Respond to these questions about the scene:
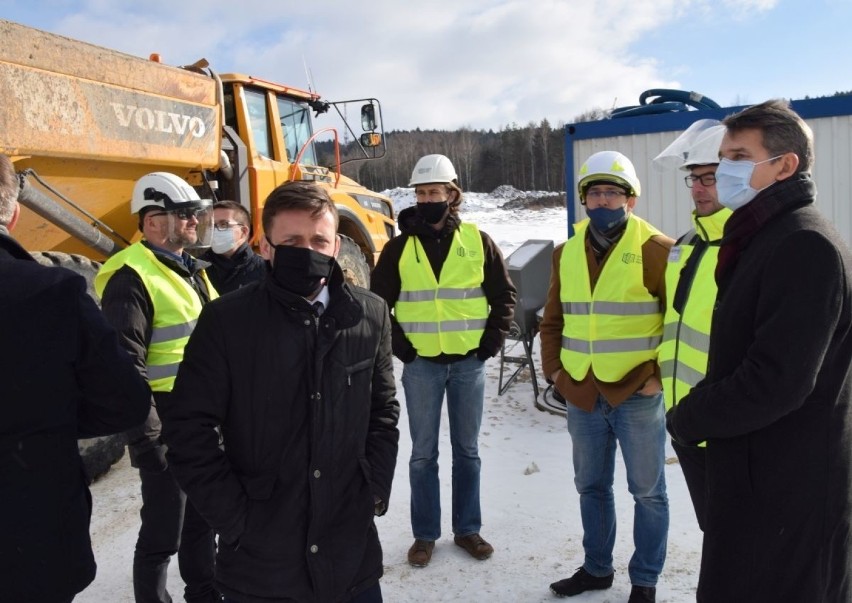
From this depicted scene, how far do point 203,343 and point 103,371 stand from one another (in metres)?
0.26

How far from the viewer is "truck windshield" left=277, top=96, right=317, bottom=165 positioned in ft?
23.3

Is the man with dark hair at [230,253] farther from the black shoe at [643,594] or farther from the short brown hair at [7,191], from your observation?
the black shoe at [643,594]

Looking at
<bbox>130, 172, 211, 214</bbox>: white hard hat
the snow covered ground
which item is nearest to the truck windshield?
the snow covered ground

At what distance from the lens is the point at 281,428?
1.87 metres

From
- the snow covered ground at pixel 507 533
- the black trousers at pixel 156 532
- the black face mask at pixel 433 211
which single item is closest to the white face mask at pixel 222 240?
the black face mask at pixel 433 211

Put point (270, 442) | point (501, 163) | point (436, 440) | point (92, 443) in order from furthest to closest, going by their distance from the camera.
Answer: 1. point (501, 163)
2. point (92, 443)
3. point (436, 440)
4. point (270, 442)

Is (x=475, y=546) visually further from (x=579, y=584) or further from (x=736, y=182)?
(x=736, y=182)

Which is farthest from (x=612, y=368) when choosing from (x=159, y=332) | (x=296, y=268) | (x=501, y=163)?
(x=501, y=163)

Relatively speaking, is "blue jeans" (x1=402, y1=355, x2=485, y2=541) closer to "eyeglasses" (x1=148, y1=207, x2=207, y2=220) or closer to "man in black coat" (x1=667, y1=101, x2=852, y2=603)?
"eyeglasses" (x1=148, y1=207, x2=207, y2=220)

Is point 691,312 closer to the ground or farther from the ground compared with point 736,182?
closer to the ground

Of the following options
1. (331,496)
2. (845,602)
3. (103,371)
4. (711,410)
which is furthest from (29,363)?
(845,602)

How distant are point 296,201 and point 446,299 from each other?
163 centimetres

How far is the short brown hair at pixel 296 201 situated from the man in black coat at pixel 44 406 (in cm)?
55

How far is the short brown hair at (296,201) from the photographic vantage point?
1.96 meters
